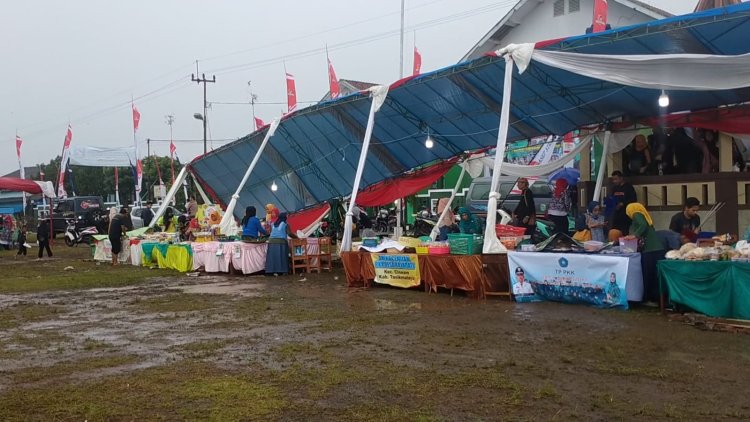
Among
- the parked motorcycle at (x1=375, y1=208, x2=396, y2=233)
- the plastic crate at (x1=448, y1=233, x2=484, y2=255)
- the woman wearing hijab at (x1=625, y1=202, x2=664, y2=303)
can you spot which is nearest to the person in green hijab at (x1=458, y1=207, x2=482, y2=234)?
the plastic crate at (x1=448, y1=233, x2=484, y2=255)

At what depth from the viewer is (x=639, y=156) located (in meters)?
13.7

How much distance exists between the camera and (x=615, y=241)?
9797mm

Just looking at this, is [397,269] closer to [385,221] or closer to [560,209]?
[560,209]

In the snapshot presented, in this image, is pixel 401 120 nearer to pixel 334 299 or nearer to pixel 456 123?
pixel 456 123

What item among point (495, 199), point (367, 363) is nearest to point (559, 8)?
point (495, 199)

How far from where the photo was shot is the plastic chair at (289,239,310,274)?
15.1 meters

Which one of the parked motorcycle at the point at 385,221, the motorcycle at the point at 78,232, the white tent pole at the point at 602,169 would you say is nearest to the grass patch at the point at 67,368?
the white tent pole at the point at 602,169

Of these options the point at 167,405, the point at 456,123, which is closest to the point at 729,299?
the point at 167,405

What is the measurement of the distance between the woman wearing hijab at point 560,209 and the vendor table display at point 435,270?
3896 millimetres

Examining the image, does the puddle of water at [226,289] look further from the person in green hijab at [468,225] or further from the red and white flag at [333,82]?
the red and white flag at [333,82]

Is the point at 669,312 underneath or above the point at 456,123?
underneath

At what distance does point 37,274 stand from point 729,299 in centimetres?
1544

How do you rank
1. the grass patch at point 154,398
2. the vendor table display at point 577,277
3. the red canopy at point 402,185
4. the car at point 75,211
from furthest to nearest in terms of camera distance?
the car at point 75,211 → the red canopy at point 402,185 → the vendor table display at point 577,277 → the grass patch at point 154,398

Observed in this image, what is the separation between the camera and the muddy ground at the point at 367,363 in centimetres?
464
